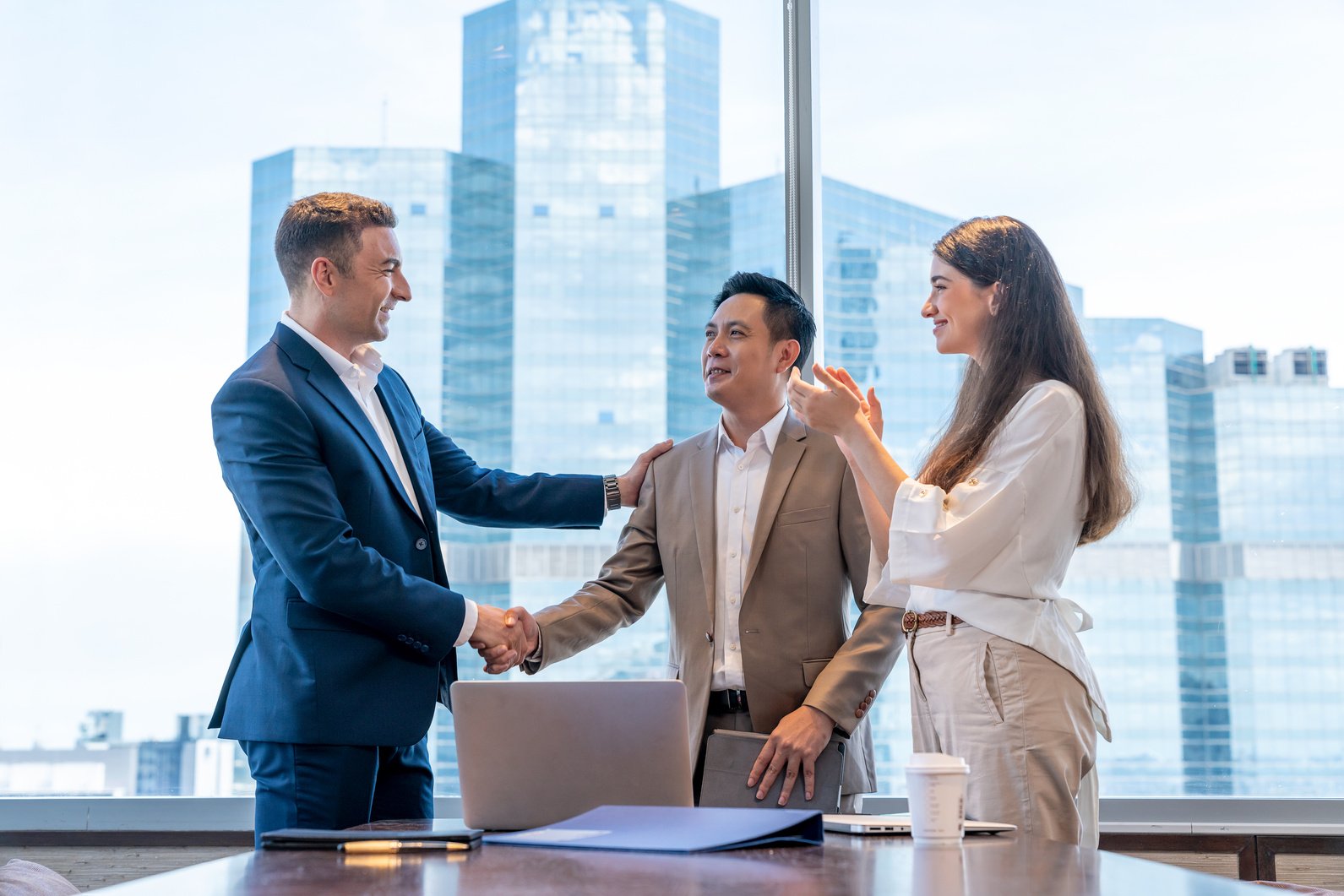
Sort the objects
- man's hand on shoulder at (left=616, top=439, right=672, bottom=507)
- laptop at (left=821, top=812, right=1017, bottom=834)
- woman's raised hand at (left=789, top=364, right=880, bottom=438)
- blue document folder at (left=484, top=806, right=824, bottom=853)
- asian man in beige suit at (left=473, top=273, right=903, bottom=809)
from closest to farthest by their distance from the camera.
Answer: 1. blue document folder at (left=484, top=806, right=824, bottom=853)
2. laptop at (left=821, top=812, right=1017, bottom=834)
3. woman's raised hand at (left=789, top=364, right=880, bottom=438)
4. asian man in beige suit at (left=473, top=273, right=903, bottom=809)
5. man's hand on shoulder at (left=616, top=439, right=672, bottom=507)

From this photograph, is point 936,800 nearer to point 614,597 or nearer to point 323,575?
point 323,575

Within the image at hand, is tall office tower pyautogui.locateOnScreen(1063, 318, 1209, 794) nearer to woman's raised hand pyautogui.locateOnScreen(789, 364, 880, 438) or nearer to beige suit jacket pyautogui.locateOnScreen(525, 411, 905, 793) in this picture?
beige suit jacket pyautogui.locateOnScreen(525, 411, 905, 793)

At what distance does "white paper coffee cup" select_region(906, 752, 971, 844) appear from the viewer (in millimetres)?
1355

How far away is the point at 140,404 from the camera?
3.22 metres

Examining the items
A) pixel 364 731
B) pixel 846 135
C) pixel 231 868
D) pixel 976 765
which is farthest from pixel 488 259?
pixel 231 868

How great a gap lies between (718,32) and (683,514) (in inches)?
61.0

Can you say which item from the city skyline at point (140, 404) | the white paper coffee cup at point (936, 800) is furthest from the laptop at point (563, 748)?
the city skyline at point (140, 404)

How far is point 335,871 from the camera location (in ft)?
3.86

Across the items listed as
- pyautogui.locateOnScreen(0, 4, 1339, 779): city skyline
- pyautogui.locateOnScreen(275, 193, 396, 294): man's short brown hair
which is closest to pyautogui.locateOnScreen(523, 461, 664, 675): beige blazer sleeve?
pyautogui.locateOnScreen(275, 193, 396, 294): man's short brown hair

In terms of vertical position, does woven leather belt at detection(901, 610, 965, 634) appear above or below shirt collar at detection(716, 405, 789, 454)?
below

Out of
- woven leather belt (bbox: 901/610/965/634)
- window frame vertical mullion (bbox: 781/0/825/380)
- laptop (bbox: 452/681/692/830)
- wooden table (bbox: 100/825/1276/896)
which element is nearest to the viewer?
wooden table (bbox: 100/825/1276/896)

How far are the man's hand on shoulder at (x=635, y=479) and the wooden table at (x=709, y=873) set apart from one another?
5.00ft

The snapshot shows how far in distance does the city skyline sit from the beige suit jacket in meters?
1.06

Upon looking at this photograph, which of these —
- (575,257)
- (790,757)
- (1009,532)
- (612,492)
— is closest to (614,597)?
(612,492)
